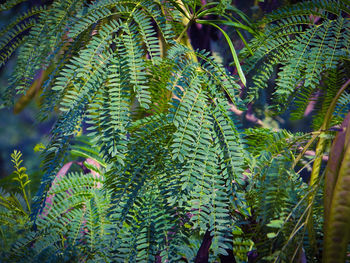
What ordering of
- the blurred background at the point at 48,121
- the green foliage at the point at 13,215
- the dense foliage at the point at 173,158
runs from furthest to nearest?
the blurred background at the point at 48,121 < the green foliage at the point at 13,215 < the dense foliage at the point at 173,158

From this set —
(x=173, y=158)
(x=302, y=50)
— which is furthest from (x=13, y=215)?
(x=302, y=50)

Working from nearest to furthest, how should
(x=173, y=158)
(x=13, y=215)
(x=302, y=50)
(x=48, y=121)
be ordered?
(x=173, y=158), (x=302, y=50), (x=13, y=215), (x=48, y=121)

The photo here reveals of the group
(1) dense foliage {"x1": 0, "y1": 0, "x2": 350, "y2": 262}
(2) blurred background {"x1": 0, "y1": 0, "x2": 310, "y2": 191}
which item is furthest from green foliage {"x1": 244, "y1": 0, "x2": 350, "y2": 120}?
(2) blurred background {"x1": 0, "y1": 0, "x2": 310, "y2": 191}

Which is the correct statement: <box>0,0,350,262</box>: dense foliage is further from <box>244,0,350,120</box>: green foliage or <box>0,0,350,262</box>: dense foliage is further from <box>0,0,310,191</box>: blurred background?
<box>0,0,310,191</box>: blurred background

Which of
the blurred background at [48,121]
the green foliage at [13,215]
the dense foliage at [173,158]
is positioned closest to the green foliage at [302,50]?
the dense foliage at [173,158]

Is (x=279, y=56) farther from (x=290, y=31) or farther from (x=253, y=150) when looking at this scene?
(x=253, y=150)

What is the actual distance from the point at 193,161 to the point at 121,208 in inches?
8.1

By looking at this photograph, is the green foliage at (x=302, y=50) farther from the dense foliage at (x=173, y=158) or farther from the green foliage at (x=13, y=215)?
the green foliage at (x=13, y=215)

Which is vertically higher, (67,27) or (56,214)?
(67,27)

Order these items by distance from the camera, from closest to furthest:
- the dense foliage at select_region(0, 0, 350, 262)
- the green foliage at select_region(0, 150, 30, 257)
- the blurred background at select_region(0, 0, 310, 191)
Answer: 1. the dense foliage at select_region(0, 0, 350, 262)
2. the green foliage at select_region(0, 150, 30, 257)
3. the blurred background at select_region(0, 0, 310, 191)

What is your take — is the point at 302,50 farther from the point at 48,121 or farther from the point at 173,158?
the point at 48,121

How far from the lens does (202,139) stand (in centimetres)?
59

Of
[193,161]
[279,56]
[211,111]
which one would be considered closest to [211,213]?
[193,161]

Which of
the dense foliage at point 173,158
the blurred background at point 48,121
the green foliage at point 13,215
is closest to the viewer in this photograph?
the dense foliage at point 173,158
